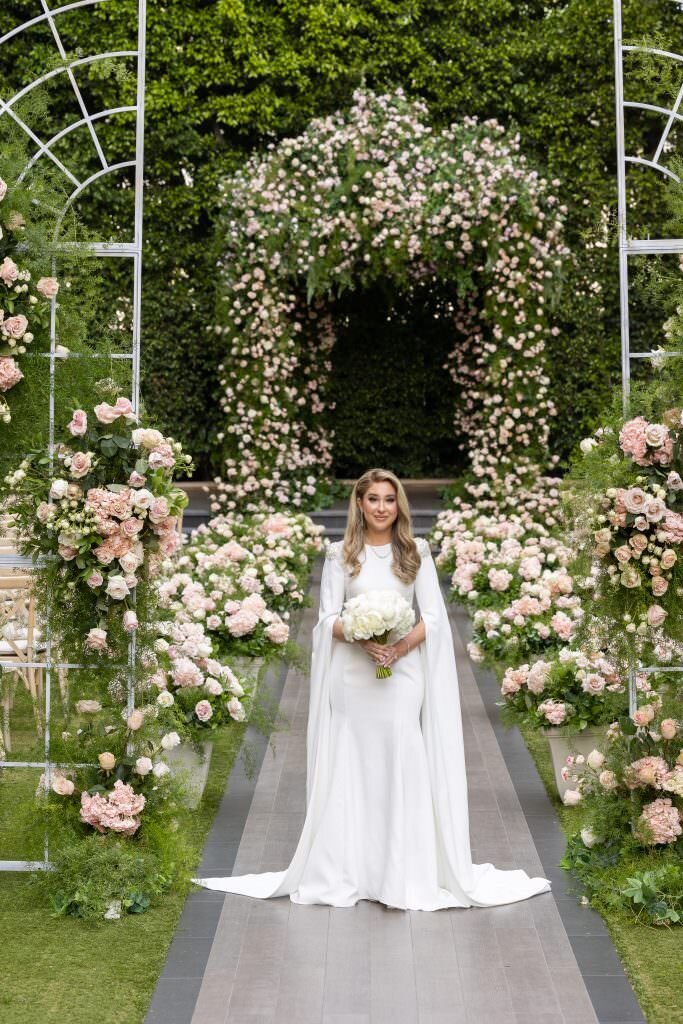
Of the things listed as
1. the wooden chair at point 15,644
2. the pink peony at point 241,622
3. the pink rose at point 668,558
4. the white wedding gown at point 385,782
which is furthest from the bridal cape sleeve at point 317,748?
the pink peony at point 241,622

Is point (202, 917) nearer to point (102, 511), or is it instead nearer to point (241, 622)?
point (102, 511)

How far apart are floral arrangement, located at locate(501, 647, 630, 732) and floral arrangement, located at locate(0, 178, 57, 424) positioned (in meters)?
2.85

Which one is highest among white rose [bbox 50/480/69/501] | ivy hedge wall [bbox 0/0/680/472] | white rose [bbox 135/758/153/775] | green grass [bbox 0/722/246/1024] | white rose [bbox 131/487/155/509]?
ivy hedge wall [bbox 0/0/680/472]

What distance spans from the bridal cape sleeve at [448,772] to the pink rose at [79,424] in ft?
4.73

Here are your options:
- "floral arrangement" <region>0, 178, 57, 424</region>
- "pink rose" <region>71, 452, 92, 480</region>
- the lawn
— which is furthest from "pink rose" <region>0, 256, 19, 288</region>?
the lawn

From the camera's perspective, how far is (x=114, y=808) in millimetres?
5270

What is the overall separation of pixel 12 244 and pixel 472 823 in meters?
3.44

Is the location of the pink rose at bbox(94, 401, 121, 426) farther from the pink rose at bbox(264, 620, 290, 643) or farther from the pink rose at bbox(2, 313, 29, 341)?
the pink rose at bbox(264, 620, 290, 643)

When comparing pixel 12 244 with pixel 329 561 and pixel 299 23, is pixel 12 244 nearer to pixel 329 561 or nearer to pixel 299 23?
pixel 329 561

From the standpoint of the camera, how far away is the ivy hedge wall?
16.3 meters

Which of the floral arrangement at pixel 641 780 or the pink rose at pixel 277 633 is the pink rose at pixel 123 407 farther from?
the pink rose at pixel 277 633

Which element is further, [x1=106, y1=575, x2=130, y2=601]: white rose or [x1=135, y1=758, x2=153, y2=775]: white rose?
[x1=135, y1=758, x2=153, y2=775]: white rose

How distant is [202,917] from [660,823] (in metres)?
1.80

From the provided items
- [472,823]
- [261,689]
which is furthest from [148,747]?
[261,689]
